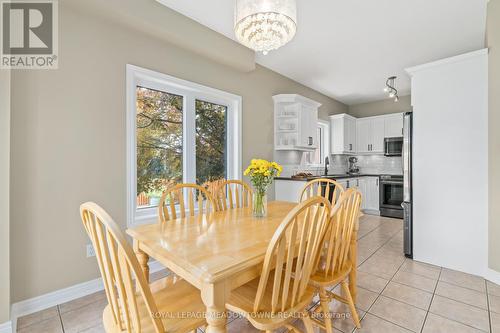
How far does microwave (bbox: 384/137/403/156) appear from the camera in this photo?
521 centimetres

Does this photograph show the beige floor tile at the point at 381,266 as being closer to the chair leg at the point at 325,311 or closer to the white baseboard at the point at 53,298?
the chair leg at the point at 325,311

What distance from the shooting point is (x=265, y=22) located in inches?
60.5

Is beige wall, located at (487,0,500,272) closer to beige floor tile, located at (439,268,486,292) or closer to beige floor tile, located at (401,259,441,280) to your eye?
beige floor tile, located at (439,268,486,292)

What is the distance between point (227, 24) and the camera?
267cm

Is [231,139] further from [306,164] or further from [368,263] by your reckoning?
[368,263]

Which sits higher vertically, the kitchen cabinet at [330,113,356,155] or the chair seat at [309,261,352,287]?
the kitchen cabinet at [330,113,356,155]

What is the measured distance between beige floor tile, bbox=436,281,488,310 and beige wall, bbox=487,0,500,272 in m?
0.46

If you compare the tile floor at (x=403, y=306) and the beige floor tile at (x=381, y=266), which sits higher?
the beige floor tile at (x=381, y=266)

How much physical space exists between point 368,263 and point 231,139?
7.75 feet

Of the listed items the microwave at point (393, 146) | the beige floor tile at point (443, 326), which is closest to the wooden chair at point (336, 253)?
the beige floor tile at point (443, 326)

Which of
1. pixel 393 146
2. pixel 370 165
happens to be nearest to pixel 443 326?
pixel 393 146

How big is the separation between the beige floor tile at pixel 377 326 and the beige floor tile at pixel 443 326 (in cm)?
18

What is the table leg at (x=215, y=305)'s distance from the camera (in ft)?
3.00

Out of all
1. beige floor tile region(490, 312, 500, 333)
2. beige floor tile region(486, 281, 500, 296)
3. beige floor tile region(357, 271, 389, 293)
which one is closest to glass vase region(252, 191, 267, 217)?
beige floor tile region(357, 271, 389, 293)
